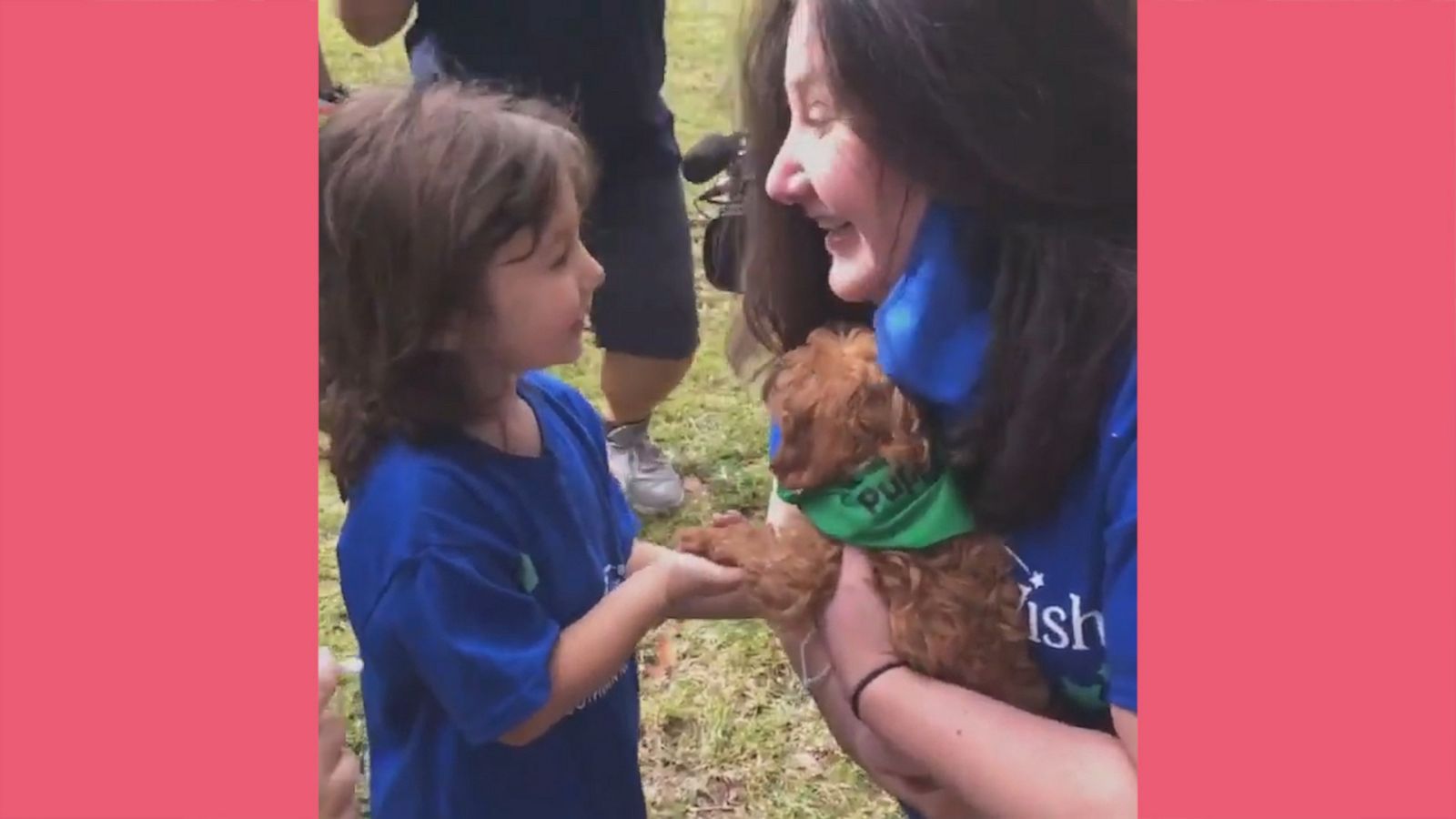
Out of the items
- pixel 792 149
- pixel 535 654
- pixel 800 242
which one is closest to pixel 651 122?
pixel 800 242

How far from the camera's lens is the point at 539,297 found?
1313 mm

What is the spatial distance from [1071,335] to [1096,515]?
0.52 ft

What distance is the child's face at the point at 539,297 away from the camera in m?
1.31

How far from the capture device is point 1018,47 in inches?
44.4

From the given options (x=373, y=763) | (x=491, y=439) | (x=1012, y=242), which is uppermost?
(x=1012, y=242)

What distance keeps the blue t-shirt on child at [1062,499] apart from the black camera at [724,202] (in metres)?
0.35

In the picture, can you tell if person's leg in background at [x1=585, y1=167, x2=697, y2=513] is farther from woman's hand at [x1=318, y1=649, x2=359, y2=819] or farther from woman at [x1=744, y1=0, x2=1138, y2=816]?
woman's hand at [x1=318, y1=649, x2=359, y2=819]

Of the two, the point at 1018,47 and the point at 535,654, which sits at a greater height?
the point at 1018,47

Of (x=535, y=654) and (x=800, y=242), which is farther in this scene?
(x=800, y=242)

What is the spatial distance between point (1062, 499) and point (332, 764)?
692 mm

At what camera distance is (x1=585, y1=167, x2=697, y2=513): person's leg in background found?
2615mm

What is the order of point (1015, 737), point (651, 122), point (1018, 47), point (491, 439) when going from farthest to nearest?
point (651, 122) < point (491, 439) < point (1015, 737) < point (1018, 47)

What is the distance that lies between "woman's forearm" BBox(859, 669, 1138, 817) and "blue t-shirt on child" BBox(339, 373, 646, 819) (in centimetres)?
33

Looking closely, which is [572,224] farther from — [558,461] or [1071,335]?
[1071,335]
